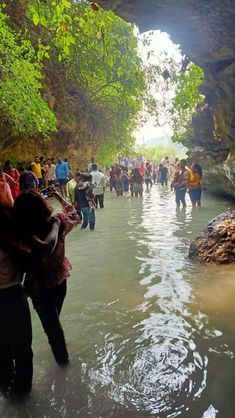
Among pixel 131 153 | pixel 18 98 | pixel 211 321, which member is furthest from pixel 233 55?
pixel 131 153

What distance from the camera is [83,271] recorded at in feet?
21.5

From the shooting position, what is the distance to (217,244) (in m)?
6.70

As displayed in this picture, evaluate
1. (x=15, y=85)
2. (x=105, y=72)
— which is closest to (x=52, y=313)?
(x=15, y=85)

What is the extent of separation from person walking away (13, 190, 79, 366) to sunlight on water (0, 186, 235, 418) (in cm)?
43

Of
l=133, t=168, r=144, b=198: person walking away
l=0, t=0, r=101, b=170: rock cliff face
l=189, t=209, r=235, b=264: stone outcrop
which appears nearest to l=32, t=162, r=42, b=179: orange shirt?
l=0, t=0, r=101, b=170: rock cliff face

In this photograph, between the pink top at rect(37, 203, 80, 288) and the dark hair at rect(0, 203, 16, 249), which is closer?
the dark hair at rect(0, 203, 16, 249)

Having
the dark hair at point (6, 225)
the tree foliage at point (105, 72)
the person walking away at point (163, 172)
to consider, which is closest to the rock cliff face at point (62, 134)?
the tree foliage at point (105, 72)

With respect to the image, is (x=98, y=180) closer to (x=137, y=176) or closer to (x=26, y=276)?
(x=137, y=176)

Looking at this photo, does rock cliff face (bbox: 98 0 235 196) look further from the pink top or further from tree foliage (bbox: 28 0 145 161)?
tree foliage (bbox: 28 0 145 161)

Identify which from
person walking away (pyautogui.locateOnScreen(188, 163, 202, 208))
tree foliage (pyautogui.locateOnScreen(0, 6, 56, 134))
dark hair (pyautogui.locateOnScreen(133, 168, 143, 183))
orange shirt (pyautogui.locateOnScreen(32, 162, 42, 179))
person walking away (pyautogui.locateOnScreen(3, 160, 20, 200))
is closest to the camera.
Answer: person walking away (pyautogui.locateOnScreen(3, 160, 20, 200))

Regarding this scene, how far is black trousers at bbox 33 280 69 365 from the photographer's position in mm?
3152

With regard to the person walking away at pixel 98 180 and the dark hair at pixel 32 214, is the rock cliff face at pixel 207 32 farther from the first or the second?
the dark hair at pixel 32 214

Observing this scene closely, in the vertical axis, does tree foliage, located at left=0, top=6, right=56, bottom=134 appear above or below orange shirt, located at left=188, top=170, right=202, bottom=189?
above

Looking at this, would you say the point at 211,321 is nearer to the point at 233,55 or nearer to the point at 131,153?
the point at 233,55
